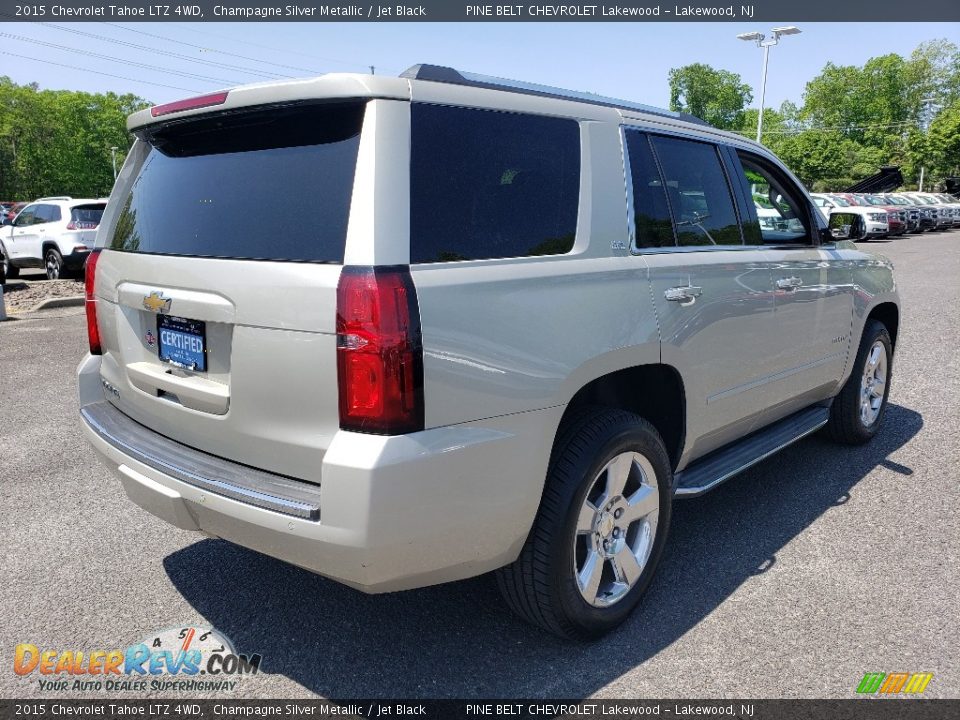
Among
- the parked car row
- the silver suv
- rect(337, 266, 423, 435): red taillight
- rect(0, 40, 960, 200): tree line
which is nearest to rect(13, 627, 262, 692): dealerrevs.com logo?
the silver suv

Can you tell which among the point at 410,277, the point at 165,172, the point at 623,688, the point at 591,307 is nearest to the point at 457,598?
the point at 623,688

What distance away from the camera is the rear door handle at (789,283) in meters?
3.81

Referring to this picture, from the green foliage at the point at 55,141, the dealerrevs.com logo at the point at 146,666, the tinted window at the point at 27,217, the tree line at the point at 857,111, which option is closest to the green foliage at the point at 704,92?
the tree line at the point at 857,111

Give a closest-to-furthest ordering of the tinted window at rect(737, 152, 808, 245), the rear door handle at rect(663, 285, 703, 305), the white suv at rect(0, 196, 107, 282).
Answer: the rear door handle at rect(663, 285, 703, 305) → the tinted window at rect(737, 152, 808, 245) → the white suv at rect(0, 196, 107, 282)

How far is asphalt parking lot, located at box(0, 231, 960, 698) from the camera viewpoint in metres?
2.64

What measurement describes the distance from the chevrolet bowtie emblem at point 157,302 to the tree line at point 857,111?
221 feet

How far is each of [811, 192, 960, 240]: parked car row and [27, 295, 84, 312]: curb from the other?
21707mm

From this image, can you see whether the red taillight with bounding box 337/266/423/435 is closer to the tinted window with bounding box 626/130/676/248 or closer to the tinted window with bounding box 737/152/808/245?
the tinted window with bounding box 626/130/676/248

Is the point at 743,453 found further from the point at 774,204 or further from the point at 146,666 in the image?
the point at 146,666

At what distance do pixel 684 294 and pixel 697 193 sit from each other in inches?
27.0

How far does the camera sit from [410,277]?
84.9 inches

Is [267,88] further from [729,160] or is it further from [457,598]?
[729,160]

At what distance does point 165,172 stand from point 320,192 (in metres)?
0.95

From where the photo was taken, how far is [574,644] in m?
2.84
